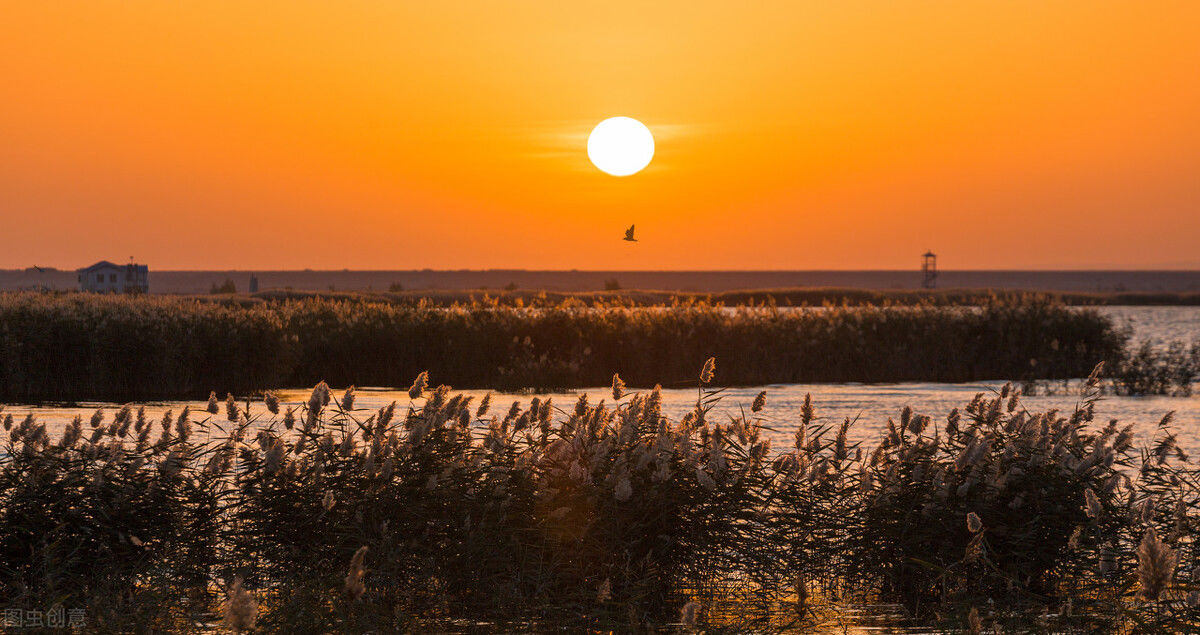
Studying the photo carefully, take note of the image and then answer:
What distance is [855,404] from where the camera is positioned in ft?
82.5

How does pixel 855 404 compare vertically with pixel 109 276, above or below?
below

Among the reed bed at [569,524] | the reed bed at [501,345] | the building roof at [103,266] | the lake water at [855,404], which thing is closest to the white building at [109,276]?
the building roof at [103,266]

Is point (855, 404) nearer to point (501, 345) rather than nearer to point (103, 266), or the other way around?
point (501, 345)

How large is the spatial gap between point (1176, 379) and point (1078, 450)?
23.3 meters

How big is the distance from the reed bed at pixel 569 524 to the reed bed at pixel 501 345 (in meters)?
18.4

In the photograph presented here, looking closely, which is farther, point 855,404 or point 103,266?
point 103,266

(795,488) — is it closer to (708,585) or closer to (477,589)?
(708,585)

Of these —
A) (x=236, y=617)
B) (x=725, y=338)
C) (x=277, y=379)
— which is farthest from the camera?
(x=725, y=338)

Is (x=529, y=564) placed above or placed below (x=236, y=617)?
below

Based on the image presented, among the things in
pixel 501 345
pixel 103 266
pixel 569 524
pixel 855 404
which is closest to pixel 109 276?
pixel 103 266

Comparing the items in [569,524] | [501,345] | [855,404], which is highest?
[501,345]

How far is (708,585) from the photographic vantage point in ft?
30.0

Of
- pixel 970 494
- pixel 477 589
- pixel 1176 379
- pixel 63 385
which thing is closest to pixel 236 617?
pixel 477 589

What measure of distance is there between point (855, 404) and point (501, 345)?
32.6 feet
